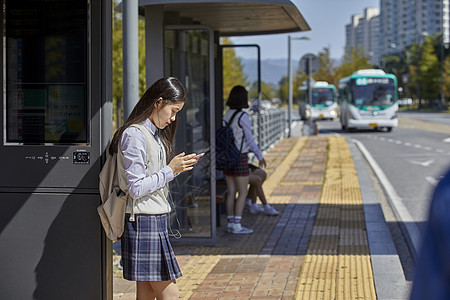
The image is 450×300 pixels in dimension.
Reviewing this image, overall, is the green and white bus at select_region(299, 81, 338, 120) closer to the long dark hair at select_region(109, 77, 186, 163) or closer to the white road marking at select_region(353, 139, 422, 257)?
the white road marking at select_region(353, 139, 422, 257)

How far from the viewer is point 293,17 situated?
8.23m

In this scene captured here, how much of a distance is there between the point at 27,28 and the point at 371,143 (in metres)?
25.1

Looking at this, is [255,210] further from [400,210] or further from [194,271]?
[194,271]

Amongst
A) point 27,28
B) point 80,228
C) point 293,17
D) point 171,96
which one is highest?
point 293,17

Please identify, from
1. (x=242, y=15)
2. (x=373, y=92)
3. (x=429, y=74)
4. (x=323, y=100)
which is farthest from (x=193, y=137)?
(x=429, y=74)

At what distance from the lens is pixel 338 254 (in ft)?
24.3

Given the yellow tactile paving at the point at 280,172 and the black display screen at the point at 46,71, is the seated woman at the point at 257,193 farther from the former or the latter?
the black display screen at the point at 46,71

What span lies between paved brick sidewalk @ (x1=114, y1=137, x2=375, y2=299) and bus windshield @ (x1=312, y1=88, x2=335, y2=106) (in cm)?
4807

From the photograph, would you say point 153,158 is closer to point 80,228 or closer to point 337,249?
point 80,228

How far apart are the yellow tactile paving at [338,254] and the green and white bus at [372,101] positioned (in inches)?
1015

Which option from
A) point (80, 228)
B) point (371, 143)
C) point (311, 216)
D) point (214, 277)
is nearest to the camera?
point (80, 228)

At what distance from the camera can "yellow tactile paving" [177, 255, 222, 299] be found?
606 cm

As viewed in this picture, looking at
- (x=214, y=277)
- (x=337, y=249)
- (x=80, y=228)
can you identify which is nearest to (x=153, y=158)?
(x=80, y=228)

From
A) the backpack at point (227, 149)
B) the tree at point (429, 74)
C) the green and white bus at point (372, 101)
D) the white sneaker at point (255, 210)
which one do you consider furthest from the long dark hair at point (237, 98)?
the tree at point (429, 74)
